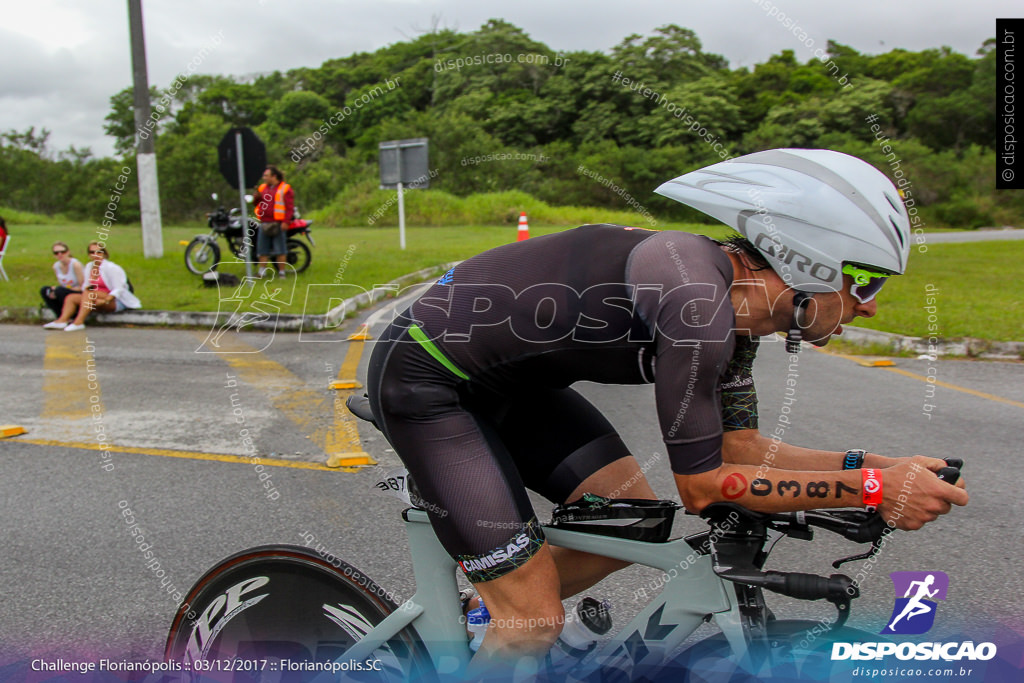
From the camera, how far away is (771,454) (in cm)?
213

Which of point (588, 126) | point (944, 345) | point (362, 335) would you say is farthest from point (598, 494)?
point (588, 126)

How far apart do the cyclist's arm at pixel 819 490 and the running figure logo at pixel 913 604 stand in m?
0.29

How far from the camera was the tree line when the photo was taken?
2453 cm

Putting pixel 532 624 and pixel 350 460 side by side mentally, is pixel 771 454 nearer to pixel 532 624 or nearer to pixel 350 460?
pixel 532 624

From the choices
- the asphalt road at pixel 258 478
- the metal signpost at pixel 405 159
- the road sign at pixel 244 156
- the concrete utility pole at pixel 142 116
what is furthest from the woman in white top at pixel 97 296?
the metal signpost at pixel 405 159

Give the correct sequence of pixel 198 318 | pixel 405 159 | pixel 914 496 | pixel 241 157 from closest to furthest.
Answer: pixel 914 496, pixel 198 318, pixel 241 157, pixel 405 159

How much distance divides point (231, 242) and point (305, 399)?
822 centimetres

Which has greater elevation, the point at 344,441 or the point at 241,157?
the point at 241,157

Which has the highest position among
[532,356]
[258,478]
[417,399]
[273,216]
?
[273,216]

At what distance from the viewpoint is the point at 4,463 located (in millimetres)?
4941

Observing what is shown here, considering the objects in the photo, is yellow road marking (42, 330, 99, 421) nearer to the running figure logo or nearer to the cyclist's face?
the cyclist's face

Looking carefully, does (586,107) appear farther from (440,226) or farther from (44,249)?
(44,249)

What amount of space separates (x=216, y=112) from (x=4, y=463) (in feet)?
166

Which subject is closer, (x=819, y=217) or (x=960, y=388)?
(x=819, y=217)
